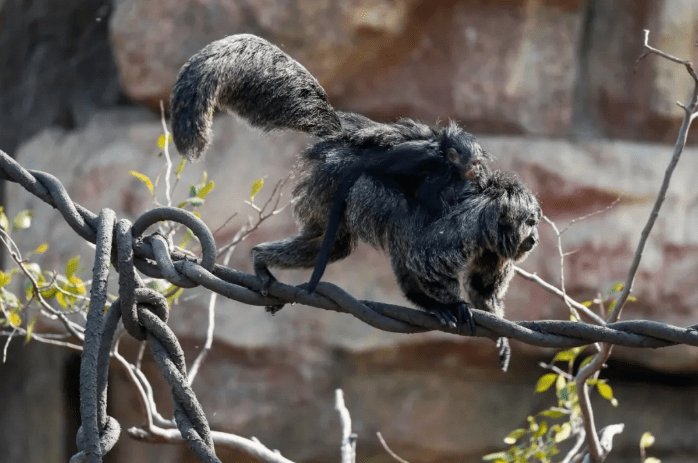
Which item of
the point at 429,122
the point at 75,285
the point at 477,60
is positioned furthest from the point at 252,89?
the point at 477,60

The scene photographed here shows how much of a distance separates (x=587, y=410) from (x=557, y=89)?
2444 mm

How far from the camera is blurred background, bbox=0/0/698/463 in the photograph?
179 inches

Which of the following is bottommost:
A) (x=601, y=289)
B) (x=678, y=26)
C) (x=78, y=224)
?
(x=78, y=224)

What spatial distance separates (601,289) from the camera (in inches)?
179

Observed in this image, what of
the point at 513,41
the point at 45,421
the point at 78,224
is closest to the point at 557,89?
the point at 513,41

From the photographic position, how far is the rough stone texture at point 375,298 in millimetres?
4555

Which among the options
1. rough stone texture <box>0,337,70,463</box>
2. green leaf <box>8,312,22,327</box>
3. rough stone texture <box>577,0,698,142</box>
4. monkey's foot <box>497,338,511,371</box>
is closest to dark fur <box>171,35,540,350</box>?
monkey's foot <box>497,338,511,371</box>

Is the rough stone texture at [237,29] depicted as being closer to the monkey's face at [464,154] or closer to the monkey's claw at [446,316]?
the monkey's face at [464,154]

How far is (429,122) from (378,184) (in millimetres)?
2176

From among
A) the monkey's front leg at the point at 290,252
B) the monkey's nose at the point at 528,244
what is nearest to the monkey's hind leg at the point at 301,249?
the monkey's front leg at the point at 290,252

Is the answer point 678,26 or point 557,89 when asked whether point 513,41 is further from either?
point 678,26

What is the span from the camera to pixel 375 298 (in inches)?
180

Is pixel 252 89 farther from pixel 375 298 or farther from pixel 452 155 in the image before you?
pixel 375 298

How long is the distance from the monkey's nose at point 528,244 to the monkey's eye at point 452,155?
0.33 metres
